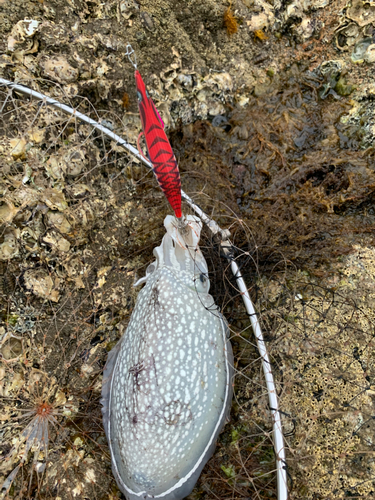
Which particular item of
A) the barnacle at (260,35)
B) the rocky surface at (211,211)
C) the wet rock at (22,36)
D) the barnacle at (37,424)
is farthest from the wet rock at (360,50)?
the barnacle at (37,424)

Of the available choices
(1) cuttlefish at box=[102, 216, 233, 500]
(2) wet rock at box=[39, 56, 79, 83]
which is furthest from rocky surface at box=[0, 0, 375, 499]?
(1) cuttlefish at box=[102, 216, 233, 500]

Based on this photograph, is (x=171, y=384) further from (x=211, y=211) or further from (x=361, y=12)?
(x=361, y=12)

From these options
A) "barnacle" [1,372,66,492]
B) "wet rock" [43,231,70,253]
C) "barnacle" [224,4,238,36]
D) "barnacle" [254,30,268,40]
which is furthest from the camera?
"barnacle" [254,30,268,40]

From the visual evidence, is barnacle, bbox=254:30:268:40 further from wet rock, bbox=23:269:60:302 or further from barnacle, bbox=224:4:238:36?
wet rock, bbox=23:269:60:302

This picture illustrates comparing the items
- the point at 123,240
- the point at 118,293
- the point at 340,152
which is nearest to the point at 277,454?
the point at 118,293

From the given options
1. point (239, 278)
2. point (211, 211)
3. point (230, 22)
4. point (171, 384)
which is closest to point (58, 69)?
point (230, 22)
